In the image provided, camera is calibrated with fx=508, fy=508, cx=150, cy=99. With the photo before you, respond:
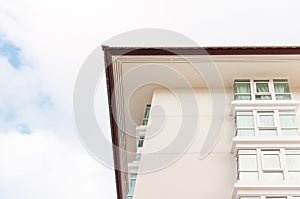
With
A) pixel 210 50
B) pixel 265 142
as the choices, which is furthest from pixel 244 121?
pixel 210 50

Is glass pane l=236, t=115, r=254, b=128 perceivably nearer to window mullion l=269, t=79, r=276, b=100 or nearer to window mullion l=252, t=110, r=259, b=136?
window mullion l=252, t=110, r=259, b=136

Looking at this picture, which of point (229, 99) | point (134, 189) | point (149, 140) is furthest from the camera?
point (229, 99)

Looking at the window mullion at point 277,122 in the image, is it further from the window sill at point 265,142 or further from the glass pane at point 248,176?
the glass pane at point 248,176

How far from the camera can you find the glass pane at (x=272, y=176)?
10.6 meters

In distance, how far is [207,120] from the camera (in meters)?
12.5

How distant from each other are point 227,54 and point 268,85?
4.53 feet

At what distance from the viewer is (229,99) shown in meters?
13.2

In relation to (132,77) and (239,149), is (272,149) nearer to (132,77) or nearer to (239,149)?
(239,149)

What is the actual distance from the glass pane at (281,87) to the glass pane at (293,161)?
95.3 inches

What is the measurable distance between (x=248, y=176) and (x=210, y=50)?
3654 mm

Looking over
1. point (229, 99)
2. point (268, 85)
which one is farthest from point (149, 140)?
point (268, 85)

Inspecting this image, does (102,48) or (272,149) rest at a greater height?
(102,48)

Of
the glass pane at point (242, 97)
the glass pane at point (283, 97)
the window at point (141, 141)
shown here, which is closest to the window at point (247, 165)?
the glass pane at point (242, 97)

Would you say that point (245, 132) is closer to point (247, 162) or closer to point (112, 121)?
point (247, 162)
